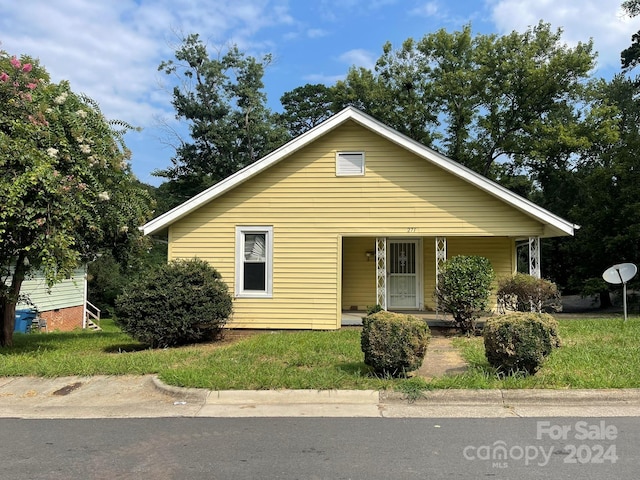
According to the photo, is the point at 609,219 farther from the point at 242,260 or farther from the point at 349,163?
the point at 242,260

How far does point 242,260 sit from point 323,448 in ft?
27.1

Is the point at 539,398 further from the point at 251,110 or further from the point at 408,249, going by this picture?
the point at 251,110

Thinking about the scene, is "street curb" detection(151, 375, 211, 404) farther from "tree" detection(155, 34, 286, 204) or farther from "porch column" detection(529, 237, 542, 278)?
"tree" detection(155, 34, 286, 204)

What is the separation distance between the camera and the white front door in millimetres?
14688

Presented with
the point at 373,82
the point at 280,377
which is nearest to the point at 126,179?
the point at 280,377

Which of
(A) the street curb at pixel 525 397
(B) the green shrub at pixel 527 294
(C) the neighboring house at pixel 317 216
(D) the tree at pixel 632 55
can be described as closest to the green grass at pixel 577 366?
(A) the street curb at pixel 525 397

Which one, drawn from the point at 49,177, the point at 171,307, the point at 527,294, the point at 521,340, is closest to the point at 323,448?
the point at 521,340

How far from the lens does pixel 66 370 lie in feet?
26.8

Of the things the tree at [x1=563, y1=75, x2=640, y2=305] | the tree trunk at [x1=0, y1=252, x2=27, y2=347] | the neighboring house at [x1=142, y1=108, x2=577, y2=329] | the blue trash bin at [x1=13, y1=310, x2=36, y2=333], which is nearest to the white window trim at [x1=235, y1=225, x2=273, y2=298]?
the neighboring house at [x1=142, y1=108, x2=577, y2=329]

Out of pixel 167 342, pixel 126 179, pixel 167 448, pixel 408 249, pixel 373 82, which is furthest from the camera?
pixel 373 82

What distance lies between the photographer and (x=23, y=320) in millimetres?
20344

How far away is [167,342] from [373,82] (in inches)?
1025

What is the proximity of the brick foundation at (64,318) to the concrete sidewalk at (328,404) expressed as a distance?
17.2m

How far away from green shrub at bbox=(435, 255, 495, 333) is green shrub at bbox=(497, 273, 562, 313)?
81 centimetres
